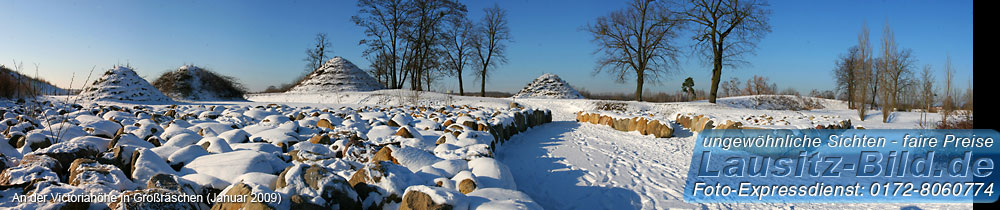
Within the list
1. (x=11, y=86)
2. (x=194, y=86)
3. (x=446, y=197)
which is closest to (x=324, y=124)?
(x=446, y=197)

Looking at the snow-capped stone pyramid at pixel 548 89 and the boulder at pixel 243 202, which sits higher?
the snow-capped stone pyramid at pixel 548 89

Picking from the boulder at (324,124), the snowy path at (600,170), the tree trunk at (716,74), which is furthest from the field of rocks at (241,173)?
the tree trunk at (716,74)

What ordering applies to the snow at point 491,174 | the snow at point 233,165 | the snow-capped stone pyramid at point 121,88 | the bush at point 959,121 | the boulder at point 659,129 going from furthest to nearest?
the snow-capped stone pyramid at point 121,88, the boulder at point 659,129, the bush at point 959,121, the snow at point 491,174, the snow at point 233,165

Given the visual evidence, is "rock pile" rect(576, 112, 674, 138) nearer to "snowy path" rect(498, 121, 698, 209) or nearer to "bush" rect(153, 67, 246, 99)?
"snowy path" rect(498, 121, 698, 209)

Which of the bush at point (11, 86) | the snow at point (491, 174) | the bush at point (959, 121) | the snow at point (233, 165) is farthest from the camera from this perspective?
the bush at point (11, 86)

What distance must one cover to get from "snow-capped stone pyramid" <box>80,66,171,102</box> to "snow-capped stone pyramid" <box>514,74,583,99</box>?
19649 mm

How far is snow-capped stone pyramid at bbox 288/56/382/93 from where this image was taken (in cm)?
2072

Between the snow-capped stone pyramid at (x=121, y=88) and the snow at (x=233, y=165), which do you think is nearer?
the snow at (x=233, y=165)

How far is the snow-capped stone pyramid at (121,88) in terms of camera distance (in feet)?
32.7

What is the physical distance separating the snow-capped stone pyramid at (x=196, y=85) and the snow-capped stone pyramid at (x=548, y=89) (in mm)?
16761

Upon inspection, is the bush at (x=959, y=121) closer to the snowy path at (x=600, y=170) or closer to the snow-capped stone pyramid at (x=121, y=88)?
the snowy path at (x=600, y=170)

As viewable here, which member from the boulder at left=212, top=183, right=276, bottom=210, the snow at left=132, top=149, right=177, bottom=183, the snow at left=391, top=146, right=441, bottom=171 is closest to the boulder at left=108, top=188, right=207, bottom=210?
the boulder at left=212, top=183, right=276, bottom=210

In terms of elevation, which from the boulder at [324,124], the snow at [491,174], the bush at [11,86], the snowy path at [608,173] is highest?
the bush at [11,86]

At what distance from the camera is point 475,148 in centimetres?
391
